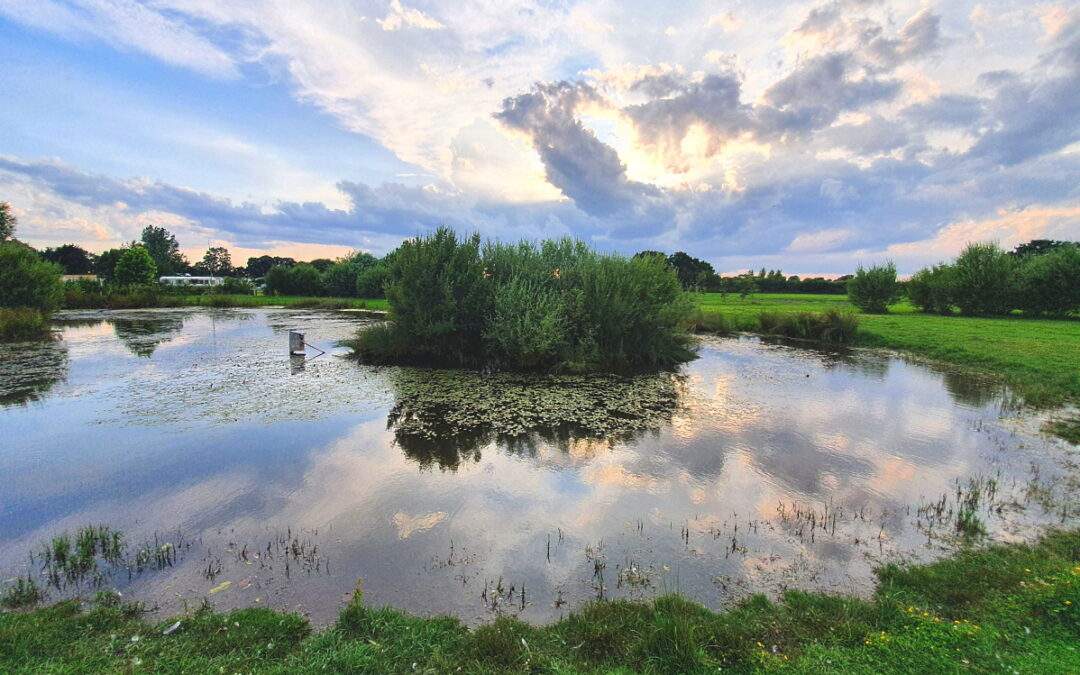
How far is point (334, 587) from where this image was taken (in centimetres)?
504

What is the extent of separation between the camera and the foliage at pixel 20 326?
22672 mm

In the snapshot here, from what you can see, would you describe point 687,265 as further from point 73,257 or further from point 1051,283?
point 73,257

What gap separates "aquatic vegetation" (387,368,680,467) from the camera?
10375 mm

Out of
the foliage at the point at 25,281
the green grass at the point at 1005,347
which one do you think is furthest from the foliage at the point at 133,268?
the green grass at the point at 1005,347

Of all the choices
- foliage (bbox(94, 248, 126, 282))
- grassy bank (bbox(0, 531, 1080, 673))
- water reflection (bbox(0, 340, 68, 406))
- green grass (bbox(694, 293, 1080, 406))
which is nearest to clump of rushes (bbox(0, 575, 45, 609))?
grassy bank (bbox(0, 531, 1080, 673))

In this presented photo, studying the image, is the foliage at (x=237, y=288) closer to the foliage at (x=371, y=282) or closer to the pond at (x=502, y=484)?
the foliage at (x=371, y=282)

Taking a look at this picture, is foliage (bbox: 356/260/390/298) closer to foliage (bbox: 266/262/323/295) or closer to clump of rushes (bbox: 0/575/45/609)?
foliage (bbox: 266/262/323/295)

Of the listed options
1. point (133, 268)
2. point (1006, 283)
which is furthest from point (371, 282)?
point (1006, 283)

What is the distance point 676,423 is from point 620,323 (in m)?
7.48

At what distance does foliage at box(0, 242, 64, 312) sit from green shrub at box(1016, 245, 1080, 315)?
6597 cm

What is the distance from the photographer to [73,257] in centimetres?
9988

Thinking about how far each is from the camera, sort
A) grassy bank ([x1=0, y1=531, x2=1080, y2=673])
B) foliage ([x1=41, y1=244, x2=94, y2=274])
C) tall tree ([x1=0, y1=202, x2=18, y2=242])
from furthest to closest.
→ foliage ([x1=41, y1=244, x2=94, y2=274])
tall tree ([x1=0, y1=202, x2=18, y2=242])
grassy bank ([x1=0, y1=531, x2=1080, y2=673])

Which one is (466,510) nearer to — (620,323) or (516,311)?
(516,311)

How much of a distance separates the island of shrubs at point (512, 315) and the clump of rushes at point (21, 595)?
13046 millimetres
